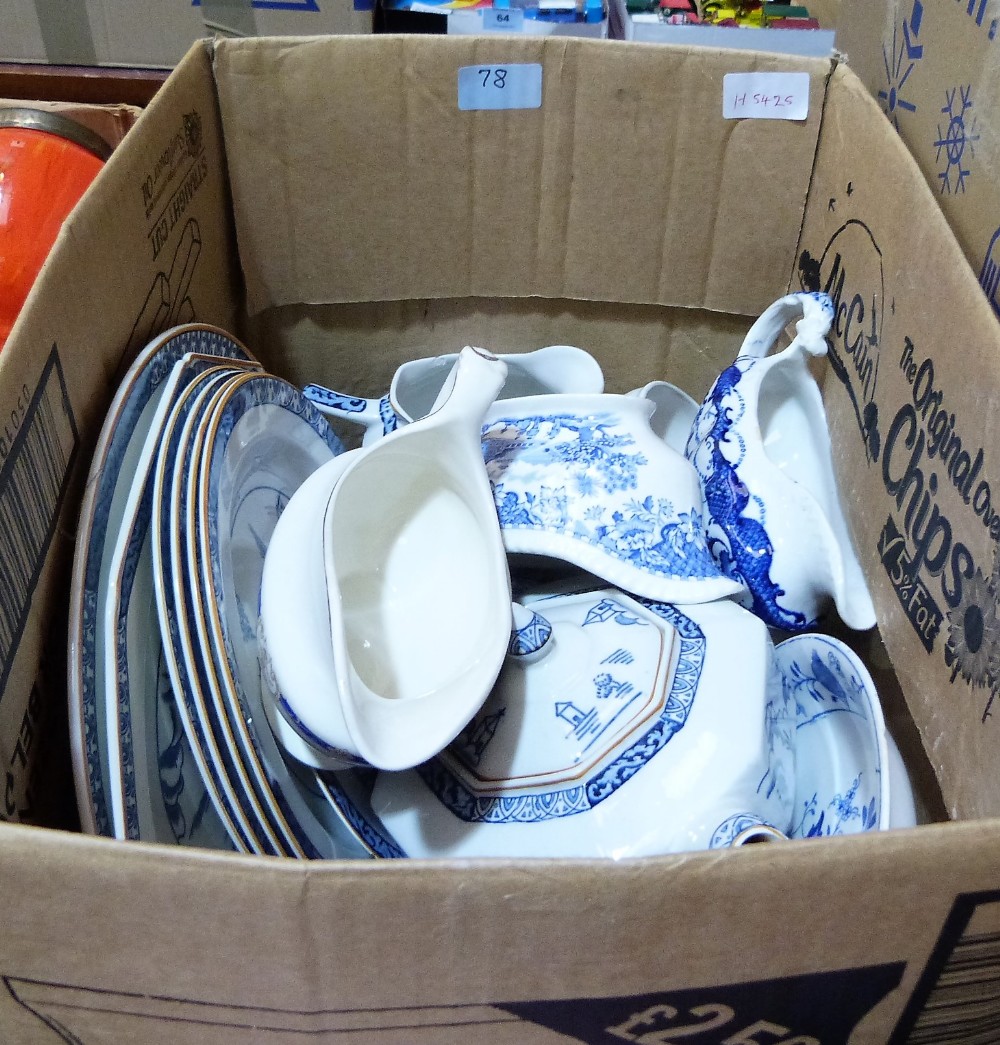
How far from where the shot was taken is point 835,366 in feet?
2.27

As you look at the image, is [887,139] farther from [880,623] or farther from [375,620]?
[375,620]

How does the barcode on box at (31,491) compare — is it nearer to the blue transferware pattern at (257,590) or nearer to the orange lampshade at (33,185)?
the blue transferware pattern at (257,590)

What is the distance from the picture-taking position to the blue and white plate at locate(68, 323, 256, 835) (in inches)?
16.2

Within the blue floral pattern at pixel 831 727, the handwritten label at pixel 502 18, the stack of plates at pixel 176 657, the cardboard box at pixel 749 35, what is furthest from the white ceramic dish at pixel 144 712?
the handwritten label at pixel 502 18

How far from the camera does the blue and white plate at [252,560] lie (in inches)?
18.5

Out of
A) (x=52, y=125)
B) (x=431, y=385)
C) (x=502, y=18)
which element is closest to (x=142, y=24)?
(x=52, y=125)

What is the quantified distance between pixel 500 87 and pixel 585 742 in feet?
1.67

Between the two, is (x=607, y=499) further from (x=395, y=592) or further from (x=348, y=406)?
(x=348, y=406)

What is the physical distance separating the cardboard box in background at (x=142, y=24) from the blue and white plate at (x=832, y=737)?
72 centimetres

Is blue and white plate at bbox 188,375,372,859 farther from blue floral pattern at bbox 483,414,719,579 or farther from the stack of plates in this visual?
blue floral pattern at bbox 483,414,719,579

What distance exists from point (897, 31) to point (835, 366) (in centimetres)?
25

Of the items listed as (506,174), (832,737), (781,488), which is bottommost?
(832,737)

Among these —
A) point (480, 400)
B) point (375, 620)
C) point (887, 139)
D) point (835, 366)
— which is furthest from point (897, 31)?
point (375, 620)

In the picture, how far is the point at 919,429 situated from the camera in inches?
21.5
